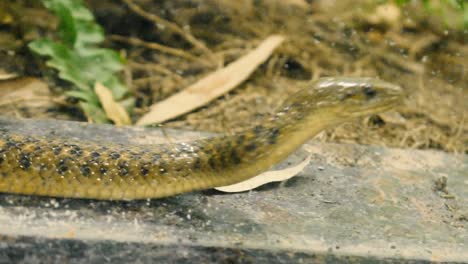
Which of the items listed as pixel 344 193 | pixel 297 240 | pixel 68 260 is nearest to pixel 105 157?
pixel 68 260

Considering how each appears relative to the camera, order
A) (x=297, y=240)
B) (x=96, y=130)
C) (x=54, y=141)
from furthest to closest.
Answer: (x=96, y=130)
(x=54, y=141)
(x=297, y=240)

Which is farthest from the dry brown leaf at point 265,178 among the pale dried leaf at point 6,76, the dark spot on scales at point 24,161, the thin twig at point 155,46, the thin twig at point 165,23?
the thin twig at point 165,23

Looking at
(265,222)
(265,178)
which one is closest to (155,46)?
(265,178)

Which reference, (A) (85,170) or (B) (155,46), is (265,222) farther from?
(B) (155,46)

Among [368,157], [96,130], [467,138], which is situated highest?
[96,130]

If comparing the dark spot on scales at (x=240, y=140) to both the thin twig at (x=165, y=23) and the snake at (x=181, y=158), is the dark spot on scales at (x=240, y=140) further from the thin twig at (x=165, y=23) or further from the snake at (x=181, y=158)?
the thin twig at (x=165, y=23)

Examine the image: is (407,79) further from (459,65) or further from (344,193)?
(344,193)
